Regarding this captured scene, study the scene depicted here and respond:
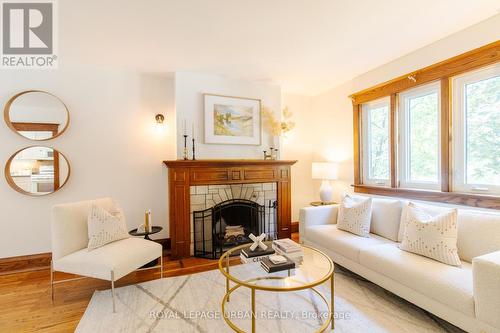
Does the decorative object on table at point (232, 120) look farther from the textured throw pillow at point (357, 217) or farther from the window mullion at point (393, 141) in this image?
the window mullion at point (393, 141)

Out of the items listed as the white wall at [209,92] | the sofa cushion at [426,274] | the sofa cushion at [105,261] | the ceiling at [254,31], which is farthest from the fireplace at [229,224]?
the ceiling at [254,31]

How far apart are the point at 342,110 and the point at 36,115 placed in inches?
166

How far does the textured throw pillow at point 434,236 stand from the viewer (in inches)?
68.6

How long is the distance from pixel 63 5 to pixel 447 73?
11.8 ft

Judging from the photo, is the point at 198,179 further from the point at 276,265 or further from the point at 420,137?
the point at 420,137

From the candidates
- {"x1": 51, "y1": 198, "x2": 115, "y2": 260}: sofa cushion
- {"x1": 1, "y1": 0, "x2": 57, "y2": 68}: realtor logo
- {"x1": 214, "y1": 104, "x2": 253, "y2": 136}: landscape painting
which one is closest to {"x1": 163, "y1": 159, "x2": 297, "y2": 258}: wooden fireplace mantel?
{"x1": 214, "y1": 104, "x2": 253, "y2": 136}: landscape painting

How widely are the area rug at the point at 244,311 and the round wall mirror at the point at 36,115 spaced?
2.06 m

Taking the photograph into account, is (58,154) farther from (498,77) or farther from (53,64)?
(498,77)

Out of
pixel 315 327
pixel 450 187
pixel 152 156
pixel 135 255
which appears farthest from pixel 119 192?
pixel 450 187

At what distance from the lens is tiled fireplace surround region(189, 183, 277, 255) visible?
313 cm

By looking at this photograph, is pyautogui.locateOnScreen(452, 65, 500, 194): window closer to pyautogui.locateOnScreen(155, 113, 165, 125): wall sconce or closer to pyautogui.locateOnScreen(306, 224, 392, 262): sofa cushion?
pyautogui.locateOnScreen(306, 224, 392, 262): sofa cushion

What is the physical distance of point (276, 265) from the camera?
170cm

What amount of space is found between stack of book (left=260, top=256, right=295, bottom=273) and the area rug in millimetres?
403

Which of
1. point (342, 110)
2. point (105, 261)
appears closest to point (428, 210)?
point (342, 110)
